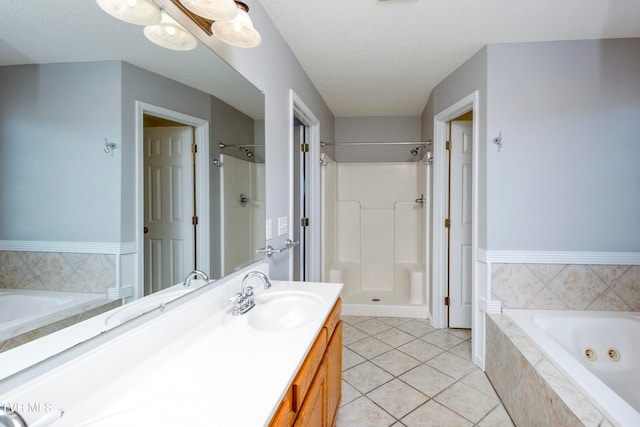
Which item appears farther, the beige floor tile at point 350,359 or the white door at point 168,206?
the beige floor tile at point 350,359

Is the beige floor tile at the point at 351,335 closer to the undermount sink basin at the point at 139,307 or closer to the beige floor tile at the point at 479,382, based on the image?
the beige floor tile at the point at 479,382

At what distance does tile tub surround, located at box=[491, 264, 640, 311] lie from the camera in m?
2.15

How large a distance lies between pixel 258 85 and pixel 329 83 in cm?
136

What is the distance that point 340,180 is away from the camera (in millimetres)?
4066

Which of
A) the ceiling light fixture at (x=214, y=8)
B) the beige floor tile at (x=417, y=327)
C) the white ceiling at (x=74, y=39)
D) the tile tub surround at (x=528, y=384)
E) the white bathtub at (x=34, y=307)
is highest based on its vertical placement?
the ceiling light fixture at (x=214, y=8)

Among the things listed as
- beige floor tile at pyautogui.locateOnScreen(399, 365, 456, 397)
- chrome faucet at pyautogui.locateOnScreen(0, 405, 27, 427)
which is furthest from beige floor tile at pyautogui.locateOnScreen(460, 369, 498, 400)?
chrome faucet at pyautogui.locateOnScreen(0, 405, 27, 427)

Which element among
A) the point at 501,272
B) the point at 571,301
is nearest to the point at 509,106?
the point at 501,272

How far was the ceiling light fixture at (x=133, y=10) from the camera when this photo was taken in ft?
2.78

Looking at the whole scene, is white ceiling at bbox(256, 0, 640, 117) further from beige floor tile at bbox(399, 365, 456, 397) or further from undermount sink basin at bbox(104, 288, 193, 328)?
beige floor tile at bbox(399, 365, 456, 397)

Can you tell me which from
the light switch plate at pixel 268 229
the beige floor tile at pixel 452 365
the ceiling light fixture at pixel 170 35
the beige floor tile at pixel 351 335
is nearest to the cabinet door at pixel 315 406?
the light switch plate at pixel 268 229

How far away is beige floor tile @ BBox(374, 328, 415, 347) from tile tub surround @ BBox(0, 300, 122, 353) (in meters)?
2.39

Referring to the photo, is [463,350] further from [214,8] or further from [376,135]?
[214,8]

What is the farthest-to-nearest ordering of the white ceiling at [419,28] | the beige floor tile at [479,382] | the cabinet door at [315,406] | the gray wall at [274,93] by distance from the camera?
the beige floor tile at [479,382] < the white ceiling at [419,28] < the gray wall at [274,93] < the cabinet door at [315,406]

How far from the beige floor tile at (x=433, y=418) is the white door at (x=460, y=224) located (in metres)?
1.35
